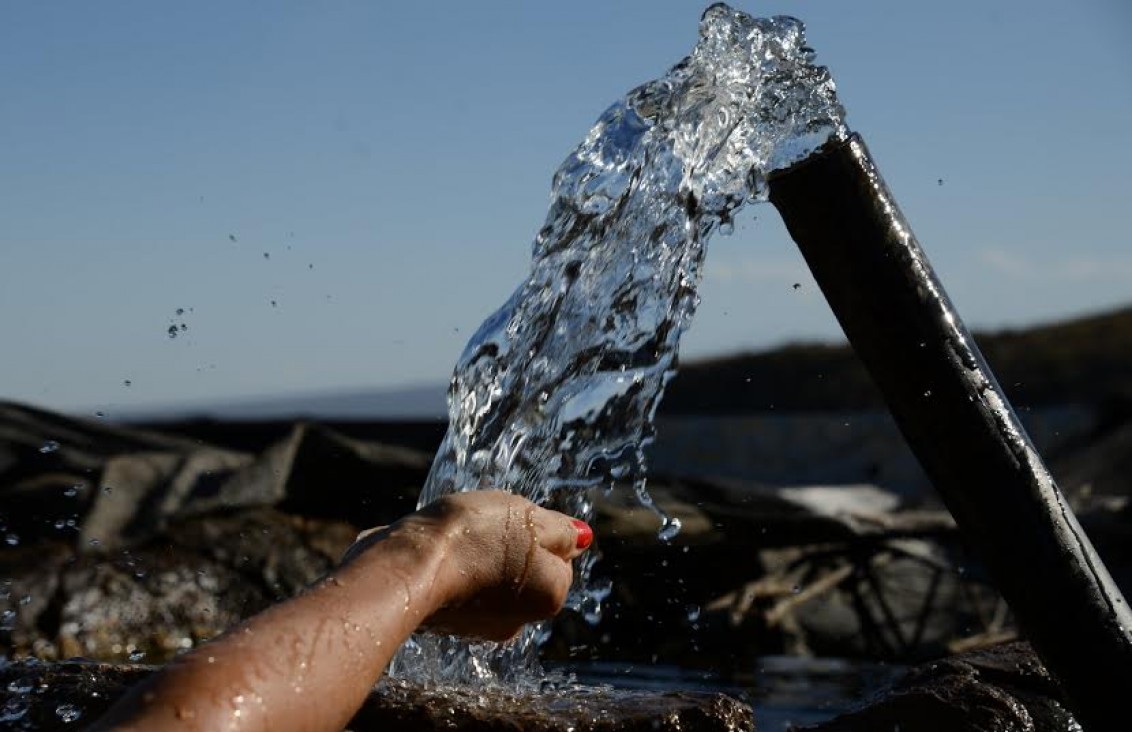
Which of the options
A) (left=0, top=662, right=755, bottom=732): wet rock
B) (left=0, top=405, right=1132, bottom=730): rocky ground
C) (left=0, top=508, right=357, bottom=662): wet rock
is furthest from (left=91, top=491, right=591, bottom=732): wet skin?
(left=0, top=405, right=1132, bottom=730): rocky ground

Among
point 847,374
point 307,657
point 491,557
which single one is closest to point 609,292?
point 491,557

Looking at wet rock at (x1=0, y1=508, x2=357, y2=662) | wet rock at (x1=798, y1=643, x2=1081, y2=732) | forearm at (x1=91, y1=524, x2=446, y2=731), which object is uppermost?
forearm at (x1=91, y1=524, x2=446, y2=731)

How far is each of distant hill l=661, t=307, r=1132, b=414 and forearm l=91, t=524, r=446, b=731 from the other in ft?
39.4

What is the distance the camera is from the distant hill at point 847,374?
14594 millimetres

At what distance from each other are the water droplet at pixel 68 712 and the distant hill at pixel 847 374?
11.5m

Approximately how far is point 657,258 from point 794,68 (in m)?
0.64

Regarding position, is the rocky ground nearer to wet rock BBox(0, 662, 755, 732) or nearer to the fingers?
wet rock BBox(0, 662, 755, 732)

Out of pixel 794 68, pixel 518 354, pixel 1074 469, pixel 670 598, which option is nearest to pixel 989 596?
pixel 670 598

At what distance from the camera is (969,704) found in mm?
3000

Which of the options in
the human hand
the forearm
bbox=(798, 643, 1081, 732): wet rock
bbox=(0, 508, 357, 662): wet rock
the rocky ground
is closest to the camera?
the forearm

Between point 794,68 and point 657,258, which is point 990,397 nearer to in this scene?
point 794,68

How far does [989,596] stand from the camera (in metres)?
7.28

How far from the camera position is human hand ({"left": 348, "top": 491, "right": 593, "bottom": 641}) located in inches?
78.5

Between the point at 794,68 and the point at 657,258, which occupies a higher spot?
the point at 794,68
